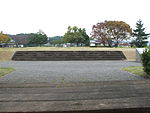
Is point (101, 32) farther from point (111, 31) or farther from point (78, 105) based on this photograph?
point (78, 105)

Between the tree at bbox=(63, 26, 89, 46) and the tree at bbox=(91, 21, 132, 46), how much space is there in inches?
368

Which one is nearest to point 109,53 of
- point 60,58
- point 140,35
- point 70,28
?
point 60,58

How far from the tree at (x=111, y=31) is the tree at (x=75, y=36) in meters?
9.36

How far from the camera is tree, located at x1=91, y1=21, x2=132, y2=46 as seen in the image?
42281mm

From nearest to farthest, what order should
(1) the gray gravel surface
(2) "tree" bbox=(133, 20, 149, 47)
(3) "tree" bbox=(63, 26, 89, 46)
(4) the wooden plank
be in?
(4) the wooden plank, (1) the gray gravel surface, (2) "tree" bbox=(133, 20, 149, 47), (3) "tree" bbox=(63, 26, 89, 46)

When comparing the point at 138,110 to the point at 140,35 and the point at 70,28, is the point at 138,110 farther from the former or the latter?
the point at 70,28

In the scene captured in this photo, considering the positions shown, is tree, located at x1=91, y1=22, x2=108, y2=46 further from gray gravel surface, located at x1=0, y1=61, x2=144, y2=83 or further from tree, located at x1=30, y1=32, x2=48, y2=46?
gray gravel surface, located at x1=0, y1=61, x2=144, y2=83

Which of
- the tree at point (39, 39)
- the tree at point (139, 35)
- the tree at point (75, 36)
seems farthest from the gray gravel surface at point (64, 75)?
the tree at point (39, 39)

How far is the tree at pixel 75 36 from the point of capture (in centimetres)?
5372

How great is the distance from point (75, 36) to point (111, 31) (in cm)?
1268

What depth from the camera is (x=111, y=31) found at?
43.2m

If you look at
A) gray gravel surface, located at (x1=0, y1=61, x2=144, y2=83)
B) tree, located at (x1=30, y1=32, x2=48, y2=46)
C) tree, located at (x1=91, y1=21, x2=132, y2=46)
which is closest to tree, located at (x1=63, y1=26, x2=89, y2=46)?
tree, located at (x1=91, y1=21, x2=132, y2=46)

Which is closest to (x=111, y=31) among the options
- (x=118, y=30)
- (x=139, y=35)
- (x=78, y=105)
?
(x=118, y=30)

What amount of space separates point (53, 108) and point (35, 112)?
222 mm
